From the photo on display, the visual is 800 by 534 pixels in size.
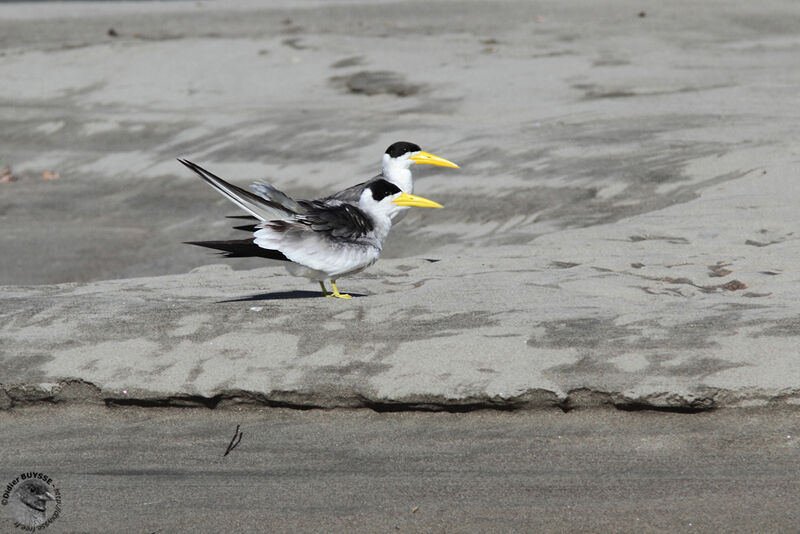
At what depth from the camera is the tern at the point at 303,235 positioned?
503 cm

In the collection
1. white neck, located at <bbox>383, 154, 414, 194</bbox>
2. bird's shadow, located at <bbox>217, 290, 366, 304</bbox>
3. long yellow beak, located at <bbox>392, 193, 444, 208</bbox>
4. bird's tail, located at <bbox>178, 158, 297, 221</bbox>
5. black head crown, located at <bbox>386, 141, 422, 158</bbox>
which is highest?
bird's tail, located at <bbox>178, 158, 297, 221</bbox>

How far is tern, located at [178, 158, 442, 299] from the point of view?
5027 millimetres

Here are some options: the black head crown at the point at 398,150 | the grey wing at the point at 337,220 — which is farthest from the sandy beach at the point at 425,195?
the black head crown at the point at 398,150

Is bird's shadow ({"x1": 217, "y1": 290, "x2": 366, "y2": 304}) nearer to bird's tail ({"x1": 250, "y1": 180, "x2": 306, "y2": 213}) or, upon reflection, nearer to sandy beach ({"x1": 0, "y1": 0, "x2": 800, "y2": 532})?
Result: sandy beach ({"x1": 0, "y1": 0, "x2": 800, "y2": 532})

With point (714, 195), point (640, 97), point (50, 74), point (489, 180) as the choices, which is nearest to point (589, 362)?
point (714, 195)

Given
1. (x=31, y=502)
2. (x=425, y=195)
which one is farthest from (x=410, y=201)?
(x=425, y=195)

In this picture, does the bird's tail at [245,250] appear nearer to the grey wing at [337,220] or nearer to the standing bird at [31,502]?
the grey wing at [337,220]

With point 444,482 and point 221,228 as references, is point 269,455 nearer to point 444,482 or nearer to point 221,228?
point 444,482

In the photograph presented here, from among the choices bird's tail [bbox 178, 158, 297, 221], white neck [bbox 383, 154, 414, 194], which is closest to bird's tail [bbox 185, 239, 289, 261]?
bird's tail [bbox 178, 158, 297, 221]

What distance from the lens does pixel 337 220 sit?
5305 mm

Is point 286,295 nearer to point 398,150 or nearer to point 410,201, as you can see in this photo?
point 410,201

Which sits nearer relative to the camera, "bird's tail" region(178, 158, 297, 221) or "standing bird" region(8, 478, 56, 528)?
"standing bird" region(8, 478, 56, 528)

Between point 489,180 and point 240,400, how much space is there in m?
4.61

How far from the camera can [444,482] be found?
375 cm
